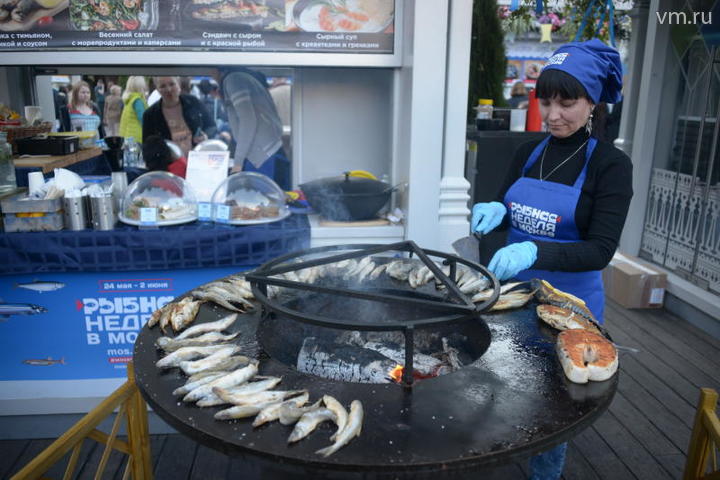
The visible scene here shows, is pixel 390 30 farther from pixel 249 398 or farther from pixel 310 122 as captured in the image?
pixel 249 398

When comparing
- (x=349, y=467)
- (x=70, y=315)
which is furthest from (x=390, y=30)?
(x=349, y=467)

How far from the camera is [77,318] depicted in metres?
3.20

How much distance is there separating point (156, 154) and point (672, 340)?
4.81 metres

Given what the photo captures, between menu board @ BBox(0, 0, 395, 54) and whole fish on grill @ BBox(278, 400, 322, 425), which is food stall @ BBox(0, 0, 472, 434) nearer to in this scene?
menu board @ BBox(0, 0, 395, 54)

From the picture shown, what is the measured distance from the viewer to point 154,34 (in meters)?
3.39

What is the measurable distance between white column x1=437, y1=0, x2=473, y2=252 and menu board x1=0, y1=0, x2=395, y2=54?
0.49 metres

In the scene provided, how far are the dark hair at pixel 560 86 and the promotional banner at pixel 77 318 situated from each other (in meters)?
2.15

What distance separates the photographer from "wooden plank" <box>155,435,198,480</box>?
9.51 ft

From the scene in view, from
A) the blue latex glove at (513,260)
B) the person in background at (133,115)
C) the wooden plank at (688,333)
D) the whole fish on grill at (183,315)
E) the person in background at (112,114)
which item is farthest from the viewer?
the person in background at (112,114)

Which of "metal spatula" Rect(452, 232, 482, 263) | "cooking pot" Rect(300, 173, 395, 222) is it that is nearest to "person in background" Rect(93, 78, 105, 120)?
"cooking pot" Rect(300, 173, 395, 222)

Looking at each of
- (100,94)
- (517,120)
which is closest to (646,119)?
(517,120)

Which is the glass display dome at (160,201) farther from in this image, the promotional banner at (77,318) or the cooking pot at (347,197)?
the cooking pot at (347,197)

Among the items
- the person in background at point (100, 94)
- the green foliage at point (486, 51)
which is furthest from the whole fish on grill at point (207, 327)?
the person in background at point (100, 94)

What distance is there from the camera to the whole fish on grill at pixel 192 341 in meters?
1.74
